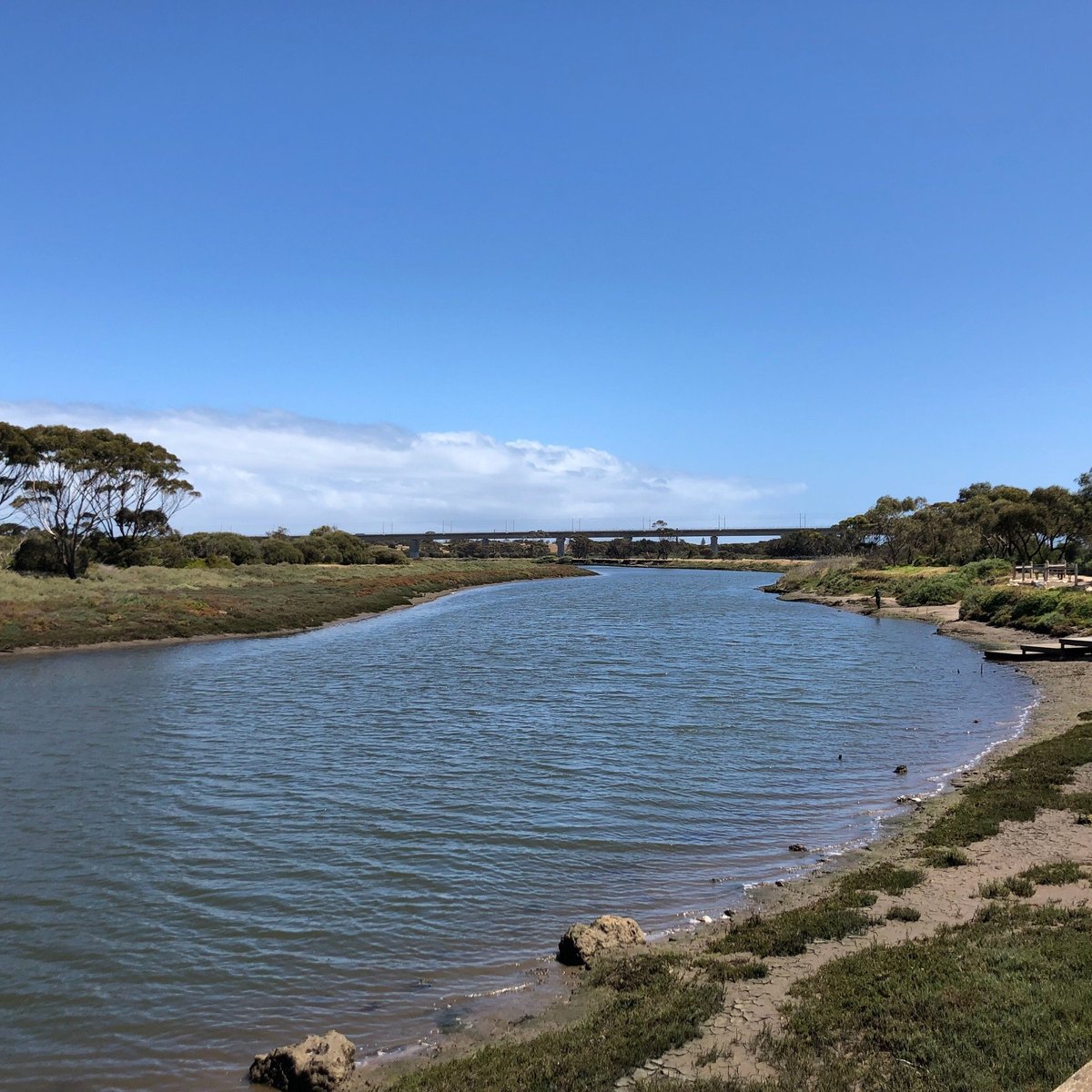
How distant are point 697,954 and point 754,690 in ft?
68.0

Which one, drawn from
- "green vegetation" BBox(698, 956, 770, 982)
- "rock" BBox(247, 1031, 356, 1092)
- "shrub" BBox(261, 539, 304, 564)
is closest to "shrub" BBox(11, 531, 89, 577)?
"shrub" BBox(261, 539, 304, 564)

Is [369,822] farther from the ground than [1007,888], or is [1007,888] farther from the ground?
[1007,888]

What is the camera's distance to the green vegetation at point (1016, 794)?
12.5 m

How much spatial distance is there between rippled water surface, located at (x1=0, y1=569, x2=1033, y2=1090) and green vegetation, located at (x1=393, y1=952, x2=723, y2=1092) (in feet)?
4.11

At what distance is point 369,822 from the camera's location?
48.0ft

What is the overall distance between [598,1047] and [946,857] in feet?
21.3

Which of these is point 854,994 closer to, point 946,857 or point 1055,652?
point 946,857

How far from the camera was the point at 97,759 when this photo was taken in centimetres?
1955

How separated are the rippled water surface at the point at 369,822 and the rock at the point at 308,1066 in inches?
18.1

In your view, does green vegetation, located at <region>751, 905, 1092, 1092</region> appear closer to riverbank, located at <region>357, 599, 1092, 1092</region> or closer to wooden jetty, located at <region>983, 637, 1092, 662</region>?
riverbank, located at <region>357, 599, 1092, 1092</region>

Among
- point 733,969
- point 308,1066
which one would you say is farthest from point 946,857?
point 308,1066

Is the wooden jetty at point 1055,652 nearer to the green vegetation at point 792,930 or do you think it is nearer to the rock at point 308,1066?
the green vegetation at point 792,930

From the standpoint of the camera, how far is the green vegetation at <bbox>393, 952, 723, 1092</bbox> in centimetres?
655

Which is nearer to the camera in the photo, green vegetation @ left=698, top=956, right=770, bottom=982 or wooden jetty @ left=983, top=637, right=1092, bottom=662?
green vegetation @ left=698, top=956, right=770, bottom=982
